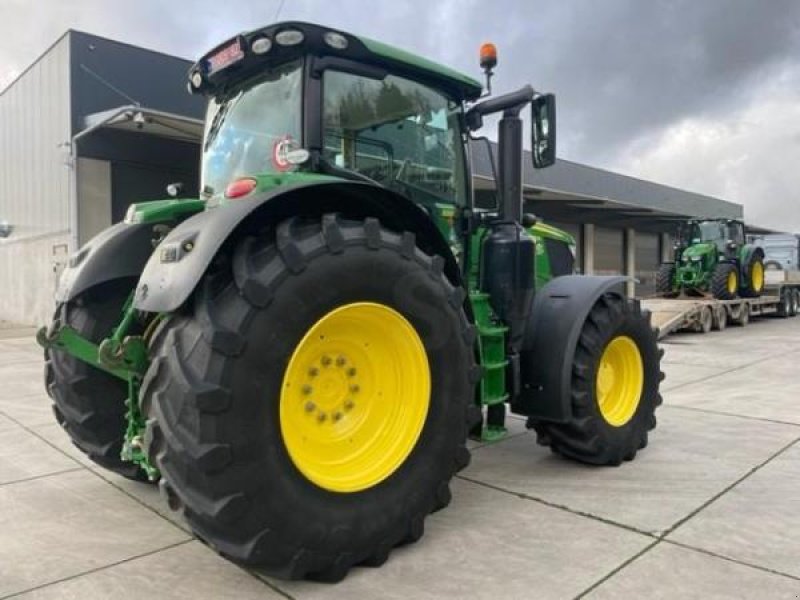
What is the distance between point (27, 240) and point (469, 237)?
16.4 m

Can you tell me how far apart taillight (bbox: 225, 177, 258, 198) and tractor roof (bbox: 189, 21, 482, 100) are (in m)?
0.79

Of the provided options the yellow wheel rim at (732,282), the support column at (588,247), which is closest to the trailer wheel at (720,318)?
the yellow wheel rim at (732,282)

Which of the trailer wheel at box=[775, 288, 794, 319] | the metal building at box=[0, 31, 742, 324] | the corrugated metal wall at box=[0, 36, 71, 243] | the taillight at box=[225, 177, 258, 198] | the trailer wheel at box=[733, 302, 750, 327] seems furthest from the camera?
the trailer wheel at box=[775, 288, 794, 319]

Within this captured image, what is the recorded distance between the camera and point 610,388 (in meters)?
4.62

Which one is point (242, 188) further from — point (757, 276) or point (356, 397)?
point (757, 276)

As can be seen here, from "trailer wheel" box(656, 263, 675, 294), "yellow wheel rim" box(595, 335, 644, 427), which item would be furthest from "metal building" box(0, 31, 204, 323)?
"trailer wheel" box(656, 263, 675, 294)

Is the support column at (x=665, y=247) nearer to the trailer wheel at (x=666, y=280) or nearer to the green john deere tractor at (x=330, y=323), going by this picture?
the trailer wheel at (x=666, y=280)

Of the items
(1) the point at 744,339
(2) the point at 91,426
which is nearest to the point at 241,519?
(2) the point at 91,426

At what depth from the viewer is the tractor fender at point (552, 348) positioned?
13.0 feet

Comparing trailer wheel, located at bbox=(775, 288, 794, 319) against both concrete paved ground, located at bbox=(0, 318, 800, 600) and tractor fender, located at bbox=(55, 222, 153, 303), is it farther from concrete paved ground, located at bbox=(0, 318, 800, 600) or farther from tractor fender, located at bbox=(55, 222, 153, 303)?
tractor fender, located at bbox=(55, 222, 153, 303)

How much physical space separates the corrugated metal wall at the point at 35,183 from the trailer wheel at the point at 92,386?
37.8ft

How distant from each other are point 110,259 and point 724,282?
16318mm

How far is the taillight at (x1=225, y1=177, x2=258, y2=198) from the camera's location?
286cm

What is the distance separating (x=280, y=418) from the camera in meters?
2.59
